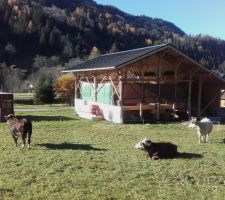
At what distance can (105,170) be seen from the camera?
11680 millimetres

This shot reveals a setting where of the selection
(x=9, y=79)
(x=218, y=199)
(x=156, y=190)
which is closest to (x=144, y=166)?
(x=156, y=190)

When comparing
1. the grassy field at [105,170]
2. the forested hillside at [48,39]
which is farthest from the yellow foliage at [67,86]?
the forested hillside at [48,39]

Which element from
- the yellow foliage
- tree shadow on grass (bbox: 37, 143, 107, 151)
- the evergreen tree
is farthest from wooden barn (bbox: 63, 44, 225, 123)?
the yellow foliage

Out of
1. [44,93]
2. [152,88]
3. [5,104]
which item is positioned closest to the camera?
[5,104]

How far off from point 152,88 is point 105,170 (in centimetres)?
1861

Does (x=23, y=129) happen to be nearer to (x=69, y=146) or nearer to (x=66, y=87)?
(x=69, y=146)

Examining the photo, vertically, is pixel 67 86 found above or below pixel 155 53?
below

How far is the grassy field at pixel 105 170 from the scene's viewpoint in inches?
371

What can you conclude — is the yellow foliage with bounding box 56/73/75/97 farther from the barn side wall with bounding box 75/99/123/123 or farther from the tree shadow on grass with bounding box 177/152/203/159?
the tree shadow on grass with bounding box 177/152/203/159

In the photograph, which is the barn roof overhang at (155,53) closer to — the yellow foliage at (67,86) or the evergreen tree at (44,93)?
the evergreen tree at (44,93)

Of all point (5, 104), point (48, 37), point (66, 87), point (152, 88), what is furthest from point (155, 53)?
point (48, 37)

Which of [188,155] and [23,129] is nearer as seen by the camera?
[188,155]

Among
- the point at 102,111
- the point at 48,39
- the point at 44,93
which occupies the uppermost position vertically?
the point at 48,39

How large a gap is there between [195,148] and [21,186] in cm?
781
